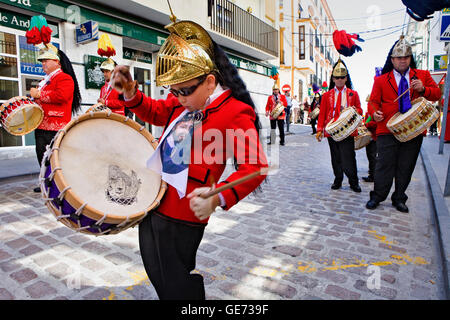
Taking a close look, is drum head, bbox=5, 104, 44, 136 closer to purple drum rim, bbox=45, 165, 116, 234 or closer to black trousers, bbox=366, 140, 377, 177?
purple drum rim, bbox=45, 165, 116, 234

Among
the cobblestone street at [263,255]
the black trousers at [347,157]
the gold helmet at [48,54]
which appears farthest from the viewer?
the black trousers at [347,157]

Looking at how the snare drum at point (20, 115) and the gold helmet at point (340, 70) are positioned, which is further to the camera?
the gold helmet at point (340, 70)

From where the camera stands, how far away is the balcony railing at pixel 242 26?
14312 mm

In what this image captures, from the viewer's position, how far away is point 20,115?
167 inches

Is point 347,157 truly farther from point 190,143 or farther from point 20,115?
point 20,115

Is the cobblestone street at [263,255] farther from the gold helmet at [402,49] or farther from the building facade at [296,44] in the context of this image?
the building facade at [296,44]

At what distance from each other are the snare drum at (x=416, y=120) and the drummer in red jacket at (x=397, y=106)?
0.62ft

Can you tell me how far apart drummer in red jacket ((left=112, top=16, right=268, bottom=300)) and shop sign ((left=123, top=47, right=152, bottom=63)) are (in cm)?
1023

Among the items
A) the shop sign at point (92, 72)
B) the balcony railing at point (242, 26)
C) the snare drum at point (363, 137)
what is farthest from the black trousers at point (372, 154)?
the balcony railing at point (242, 26)

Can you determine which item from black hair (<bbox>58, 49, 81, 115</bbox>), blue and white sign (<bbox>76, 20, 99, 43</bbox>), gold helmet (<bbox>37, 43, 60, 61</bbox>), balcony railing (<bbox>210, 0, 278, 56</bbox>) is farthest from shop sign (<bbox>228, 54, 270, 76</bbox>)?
gold helmet (<bbox>37, 43, 60, 61</bbox>)

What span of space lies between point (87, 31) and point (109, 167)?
8.06m

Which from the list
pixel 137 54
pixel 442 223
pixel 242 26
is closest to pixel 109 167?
pixel 442 223

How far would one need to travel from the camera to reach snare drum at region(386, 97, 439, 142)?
3859mm
